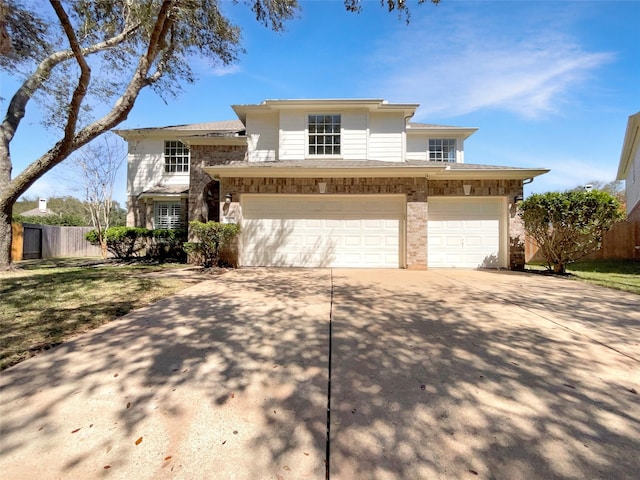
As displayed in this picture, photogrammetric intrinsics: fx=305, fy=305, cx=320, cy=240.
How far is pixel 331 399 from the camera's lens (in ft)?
7.34

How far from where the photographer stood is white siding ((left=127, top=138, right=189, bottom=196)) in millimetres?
14477

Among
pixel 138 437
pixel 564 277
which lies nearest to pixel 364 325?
pixel 138 437

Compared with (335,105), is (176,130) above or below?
above

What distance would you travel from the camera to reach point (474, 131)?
13.7 metres

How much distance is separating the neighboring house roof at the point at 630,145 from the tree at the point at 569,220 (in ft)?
25.8

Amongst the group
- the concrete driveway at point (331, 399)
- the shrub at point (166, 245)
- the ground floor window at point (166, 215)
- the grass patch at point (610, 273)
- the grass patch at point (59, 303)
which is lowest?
the concrete driveway at point (331, 399)

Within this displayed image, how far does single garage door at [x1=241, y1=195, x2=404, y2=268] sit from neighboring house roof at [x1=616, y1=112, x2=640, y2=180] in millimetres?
11327

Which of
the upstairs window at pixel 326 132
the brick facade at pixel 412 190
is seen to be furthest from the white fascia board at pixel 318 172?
the upstairs window at pixel 326 132

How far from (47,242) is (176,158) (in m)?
7.38

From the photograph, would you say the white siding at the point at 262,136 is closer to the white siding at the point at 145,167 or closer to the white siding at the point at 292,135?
the white siding at the point at 292,135

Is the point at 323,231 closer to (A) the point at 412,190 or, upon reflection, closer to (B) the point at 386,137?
(A) the point at 412,190

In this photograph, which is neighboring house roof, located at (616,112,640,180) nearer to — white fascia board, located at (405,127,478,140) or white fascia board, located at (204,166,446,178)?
white fascia board, located at (405,127,478,140)

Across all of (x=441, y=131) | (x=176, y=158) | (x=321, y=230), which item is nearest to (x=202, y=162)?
(x=176, y=158)

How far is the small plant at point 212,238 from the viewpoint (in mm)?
9148
